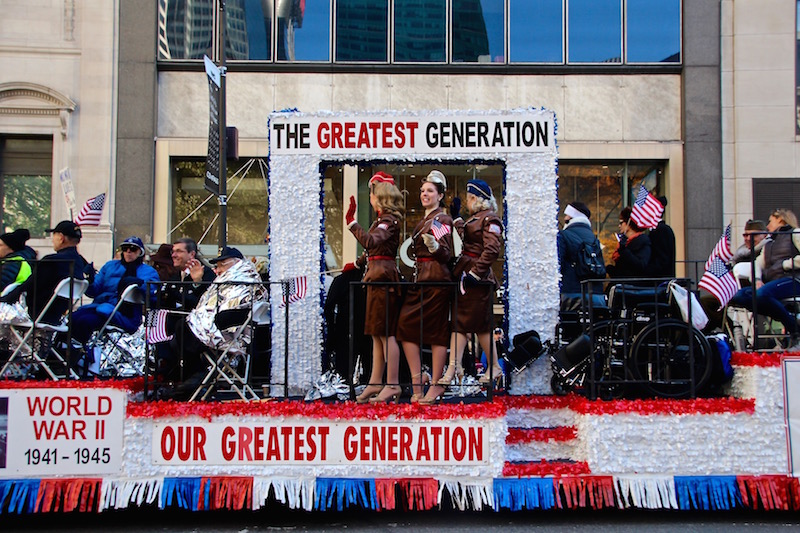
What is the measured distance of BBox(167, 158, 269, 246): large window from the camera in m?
15.1

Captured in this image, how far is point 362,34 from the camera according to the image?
1516 centimetres

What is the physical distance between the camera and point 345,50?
595 inches

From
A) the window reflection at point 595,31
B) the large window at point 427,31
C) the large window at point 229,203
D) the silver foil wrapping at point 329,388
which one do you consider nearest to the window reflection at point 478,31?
the large window at point 427,31

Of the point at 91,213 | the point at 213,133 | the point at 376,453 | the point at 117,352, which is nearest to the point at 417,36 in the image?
the point at 213,133

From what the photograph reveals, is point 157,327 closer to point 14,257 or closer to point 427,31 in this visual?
point 14,257

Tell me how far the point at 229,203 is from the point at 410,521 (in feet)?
33.9

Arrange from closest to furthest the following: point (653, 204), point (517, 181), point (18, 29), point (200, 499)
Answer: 1. point (200, 499)
2. point (517, 181)
3. point (653, 204)
4. point (18, 29)

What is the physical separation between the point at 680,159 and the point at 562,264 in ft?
29.1

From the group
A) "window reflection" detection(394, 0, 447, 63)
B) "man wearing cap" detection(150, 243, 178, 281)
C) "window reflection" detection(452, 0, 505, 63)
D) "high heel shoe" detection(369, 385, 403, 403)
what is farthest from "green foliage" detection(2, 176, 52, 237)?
"high heel shoe" detection(369, 385, 403, 403)

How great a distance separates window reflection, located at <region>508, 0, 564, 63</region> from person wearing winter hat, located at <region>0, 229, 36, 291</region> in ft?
33.7

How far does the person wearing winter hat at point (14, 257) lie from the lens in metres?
6.89

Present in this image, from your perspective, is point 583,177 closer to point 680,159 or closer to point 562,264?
point 680,159

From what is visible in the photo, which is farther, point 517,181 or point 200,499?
point 517,181

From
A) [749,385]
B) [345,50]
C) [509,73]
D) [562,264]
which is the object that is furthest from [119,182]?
[749,385]
